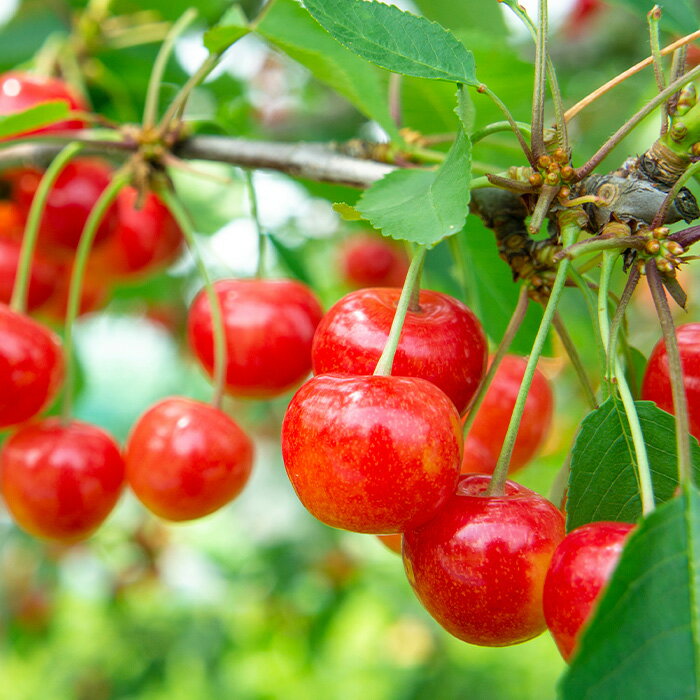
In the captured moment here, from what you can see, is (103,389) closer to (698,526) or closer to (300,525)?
(300,525)

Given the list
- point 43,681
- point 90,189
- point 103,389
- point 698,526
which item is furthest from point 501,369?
point 43,681

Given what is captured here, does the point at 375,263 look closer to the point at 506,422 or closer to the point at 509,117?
the point at 506,422

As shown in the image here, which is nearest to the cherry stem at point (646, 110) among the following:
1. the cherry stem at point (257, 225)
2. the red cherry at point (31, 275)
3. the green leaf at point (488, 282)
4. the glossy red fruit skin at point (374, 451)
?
the glossy red fruit skin at point (374, 451)

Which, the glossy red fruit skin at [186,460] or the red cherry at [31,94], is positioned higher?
the red cherry at [31,94]

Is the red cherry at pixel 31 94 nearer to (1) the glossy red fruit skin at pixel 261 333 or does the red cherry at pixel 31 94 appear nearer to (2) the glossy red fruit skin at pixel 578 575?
(1) the glossy red fruit skin at pixel 261 333

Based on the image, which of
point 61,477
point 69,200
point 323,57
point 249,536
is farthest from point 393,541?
point 249,536
